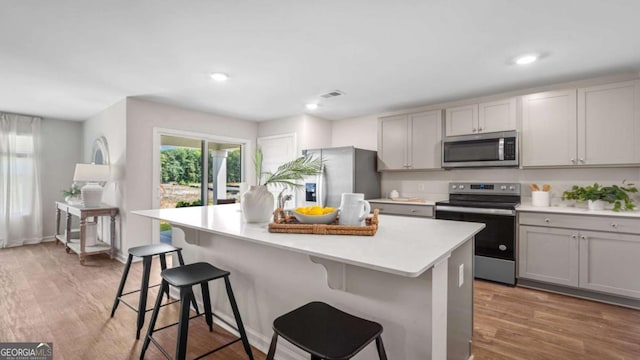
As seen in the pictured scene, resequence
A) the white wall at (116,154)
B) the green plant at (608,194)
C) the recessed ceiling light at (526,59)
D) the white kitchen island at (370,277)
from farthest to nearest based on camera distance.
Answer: the white wall at (116,154), the green plant at (608,194), the recessed ceiling light at (526,59), the white kitchen island at (370,277)

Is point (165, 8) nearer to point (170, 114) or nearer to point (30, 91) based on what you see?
point (170, 114)

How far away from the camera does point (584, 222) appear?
2.82 metres

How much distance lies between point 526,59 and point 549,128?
0.98 metres

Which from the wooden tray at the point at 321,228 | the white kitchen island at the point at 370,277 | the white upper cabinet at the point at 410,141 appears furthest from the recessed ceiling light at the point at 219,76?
the white upper cabinet at the point at 410,141

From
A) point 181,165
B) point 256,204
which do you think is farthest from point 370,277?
point 181,165

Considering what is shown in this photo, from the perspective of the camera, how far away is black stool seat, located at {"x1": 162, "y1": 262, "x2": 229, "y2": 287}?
170cm

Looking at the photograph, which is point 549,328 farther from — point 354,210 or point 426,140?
point 426,140

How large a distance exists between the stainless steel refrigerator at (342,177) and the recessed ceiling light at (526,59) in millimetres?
2053

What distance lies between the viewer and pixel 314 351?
3.36 feet

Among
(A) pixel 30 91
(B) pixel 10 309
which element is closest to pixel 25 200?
(A) pixel 30 91

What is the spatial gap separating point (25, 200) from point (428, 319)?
6.65 meters

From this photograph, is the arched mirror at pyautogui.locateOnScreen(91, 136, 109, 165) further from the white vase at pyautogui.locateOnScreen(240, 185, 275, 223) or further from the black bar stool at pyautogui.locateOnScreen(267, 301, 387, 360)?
the black bar stool at pyautogui.locateOnScreen(267, 301, 387, 360)

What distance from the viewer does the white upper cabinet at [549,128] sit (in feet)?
10.2

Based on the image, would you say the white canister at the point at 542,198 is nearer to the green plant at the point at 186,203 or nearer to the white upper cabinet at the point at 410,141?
the white upper cabinet at the point at 410,141
